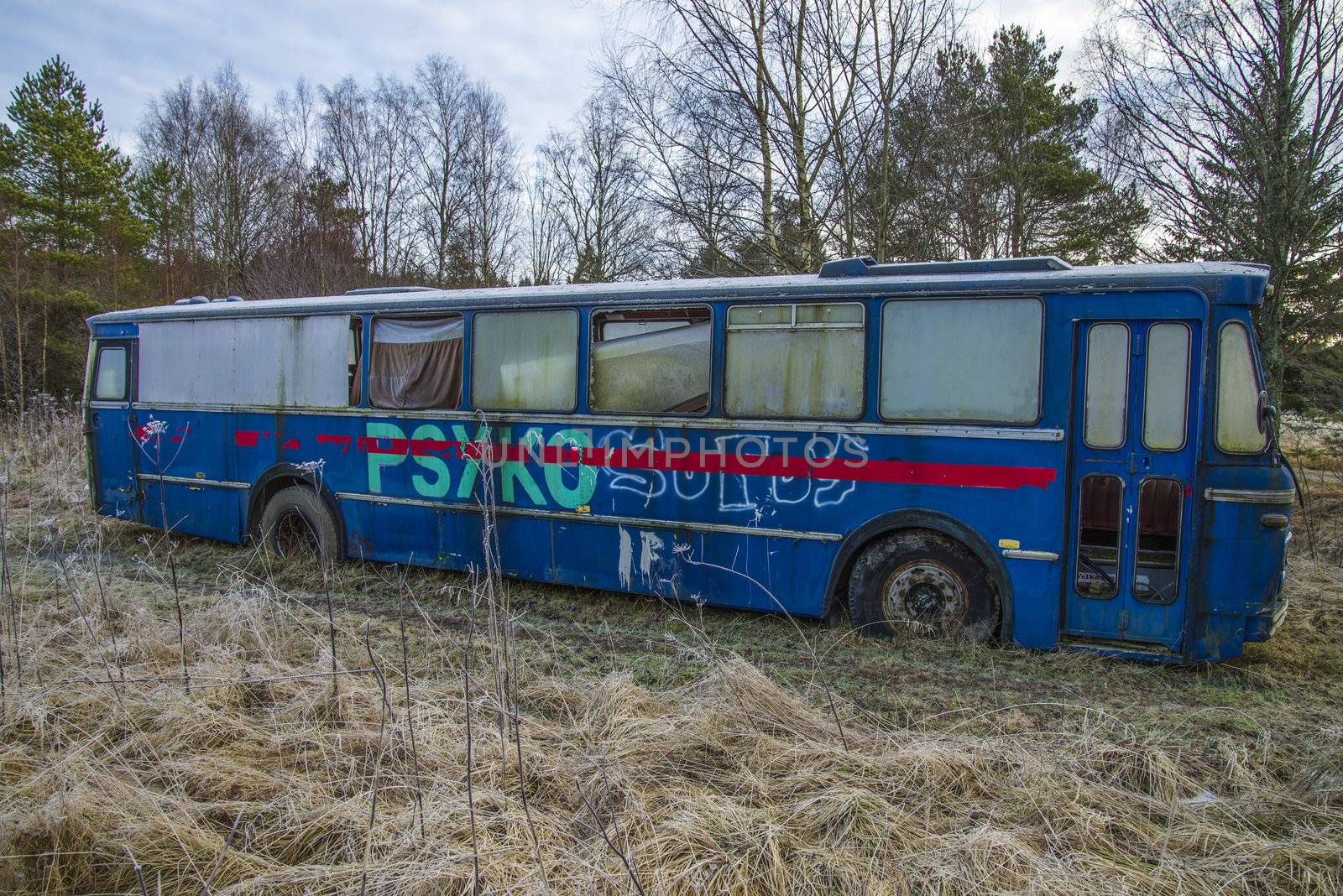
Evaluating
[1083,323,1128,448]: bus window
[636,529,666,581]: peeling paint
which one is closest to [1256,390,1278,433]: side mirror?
[1083,323,1128,448]: bus window

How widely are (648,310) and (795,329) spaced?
1.21 metres

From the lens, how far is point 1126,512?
4.95 m

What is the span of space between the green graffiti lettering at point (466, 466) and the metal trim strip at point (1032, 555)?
4182 millimetres

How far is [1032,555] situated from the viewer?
509 centimetres

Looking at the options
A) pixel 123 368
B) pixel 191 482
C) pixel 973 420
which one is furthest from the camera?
pixel 123 368

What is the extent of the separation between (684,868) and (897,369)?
3.74m

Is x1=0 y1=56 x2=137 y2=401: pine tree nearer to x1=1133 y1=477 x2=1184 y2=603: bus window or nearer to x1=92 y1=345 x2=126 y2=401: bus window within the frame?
x1=92 y1=345 x2=126 y2=401: bus window

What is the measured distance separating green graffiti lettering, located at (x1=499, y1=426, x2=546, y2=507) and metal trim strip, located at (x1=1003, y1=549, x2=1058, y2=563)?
357 centimetres

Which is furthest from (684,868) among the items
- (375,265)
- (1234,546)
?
(375,265)

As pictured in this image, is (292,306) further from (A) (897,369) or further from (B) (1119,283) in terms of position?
(B) (1119,283)

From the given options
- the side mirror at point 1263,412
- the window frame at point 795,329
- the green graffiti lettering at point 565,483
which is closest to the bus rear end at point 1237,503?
the side mirror at point 1263,412

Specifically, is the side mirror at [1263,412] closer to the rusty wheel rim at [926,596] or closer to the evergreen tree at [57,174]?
the rusty wheel rim at [926,596]

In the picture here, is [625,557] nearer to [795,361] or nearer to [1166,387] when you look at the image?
[795,361]

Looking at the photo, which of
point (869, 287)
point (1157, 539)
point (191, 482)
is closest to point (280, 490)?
point (191, 482)
